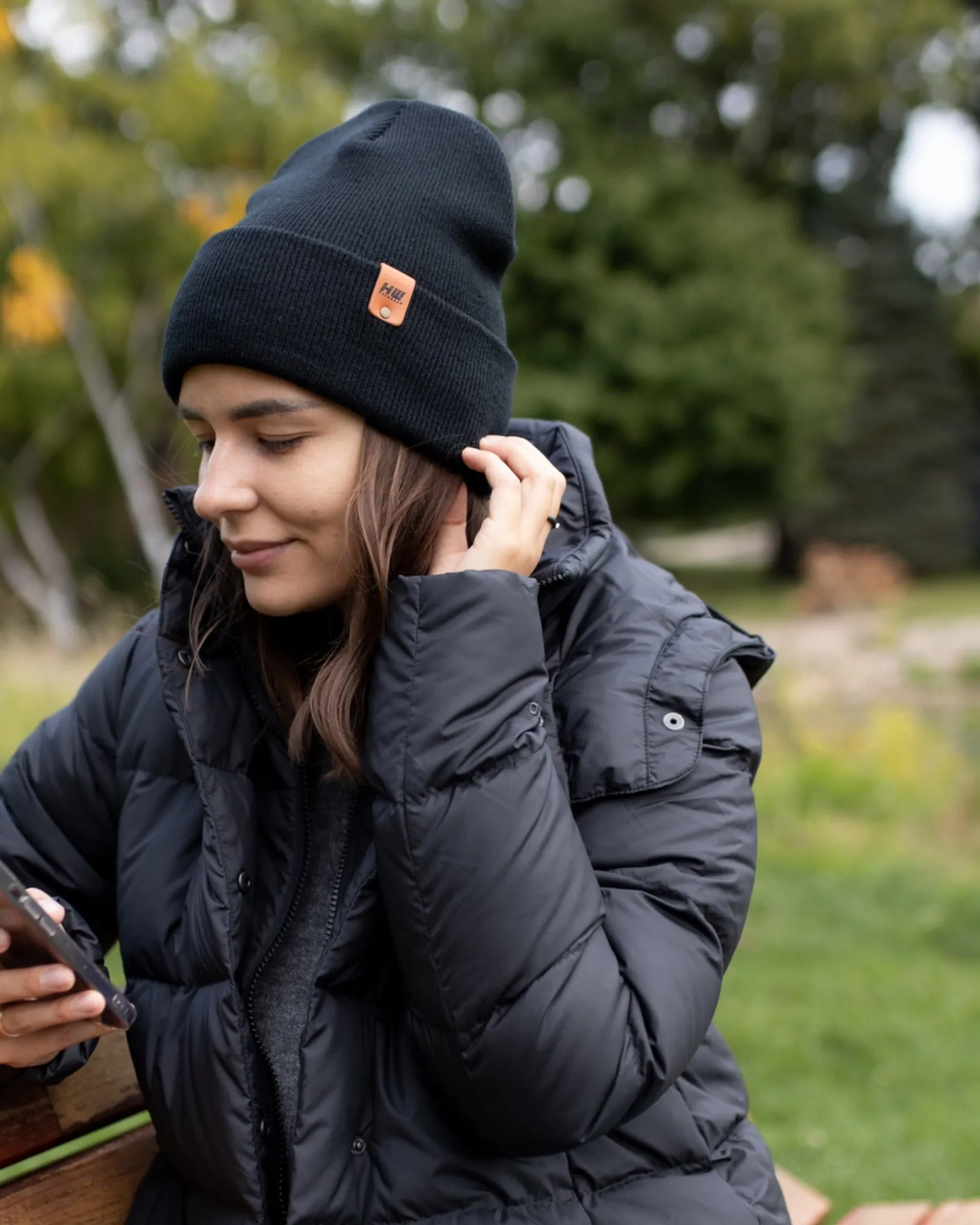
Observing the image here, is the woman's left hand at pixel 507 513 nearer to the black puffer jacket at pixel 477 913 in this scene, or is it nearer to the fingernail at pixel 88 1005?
the black puffer jacket at pixel 477 913

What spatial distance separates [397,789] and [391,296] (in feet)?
2.11

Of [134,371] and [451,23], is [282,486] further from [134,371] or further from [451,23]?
[451,23]

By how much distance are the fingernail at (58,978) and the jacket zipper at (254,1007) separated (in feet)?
0.85

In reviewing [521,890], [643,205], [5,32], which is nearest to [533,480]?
[521,890]

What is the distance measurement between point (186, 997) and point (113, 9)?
63.1ft

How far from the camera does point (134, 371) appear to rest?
39.4 feet

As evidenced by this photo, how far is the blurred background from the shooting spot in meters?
4.39

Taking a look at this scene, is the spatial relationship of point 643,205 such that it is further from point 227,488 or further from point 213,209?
point 227,488

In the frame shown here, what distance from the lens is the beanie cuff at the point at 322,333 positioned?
4.93ft

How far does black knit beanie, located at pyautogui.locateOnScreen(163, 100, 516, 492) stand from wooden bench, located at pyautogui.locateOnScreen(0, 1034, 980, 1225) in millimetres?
982

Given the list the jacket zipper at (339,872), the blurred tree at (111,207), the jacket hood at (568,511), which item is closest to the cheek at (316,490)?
the jacket hood at (568,511)

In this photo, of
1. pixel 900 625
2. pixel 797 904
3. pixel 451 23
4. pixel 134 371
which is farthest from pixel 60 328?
pixel 451 23

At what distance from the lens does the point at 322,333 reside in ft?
4.99

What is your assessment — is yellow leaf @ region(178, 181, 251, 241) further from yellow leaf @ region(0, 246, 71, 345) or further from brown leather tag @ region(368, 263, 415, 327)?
brown leather tag @ region(368, 263, 415, 327)
